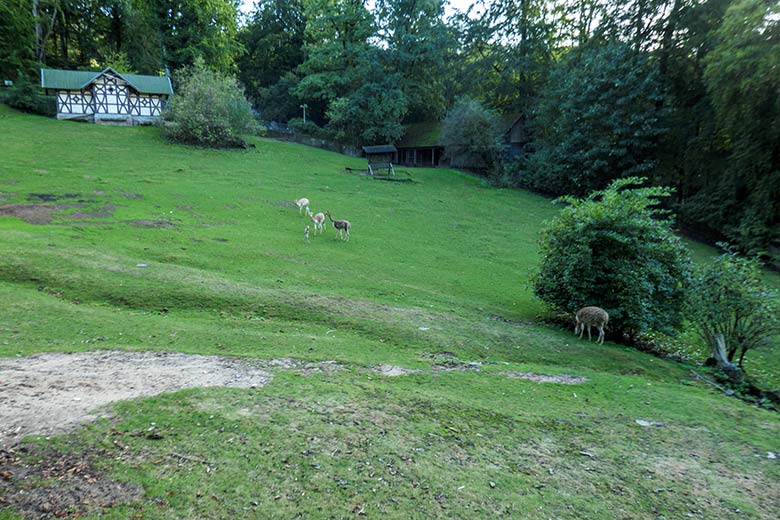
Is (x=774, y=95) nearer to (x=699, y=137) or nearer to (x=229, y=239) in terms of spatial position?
(x=699, y=137)

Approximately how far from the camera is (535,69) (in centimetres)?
5003

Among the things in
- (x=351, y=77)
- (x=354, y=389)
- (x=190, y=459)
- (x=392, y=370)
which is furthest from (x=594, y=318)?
(x=351, y=77)

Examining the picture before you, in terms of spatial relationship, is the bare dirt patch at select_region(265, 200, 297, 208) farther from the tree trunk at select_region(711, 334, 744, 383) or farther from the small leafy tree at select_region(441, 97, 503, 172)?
the small leafy tree at select_region(441, 97, 503, 172)

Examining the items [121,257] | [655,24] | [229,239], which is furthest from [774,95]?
[121,257]

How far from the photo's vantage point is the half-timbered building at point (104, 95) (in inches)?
1843

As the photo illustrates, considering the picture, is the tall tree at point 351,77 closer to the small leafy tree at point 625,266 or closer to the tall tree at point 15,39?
the tall tree at point 15,39

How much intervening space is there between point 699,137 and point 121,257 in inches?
1555

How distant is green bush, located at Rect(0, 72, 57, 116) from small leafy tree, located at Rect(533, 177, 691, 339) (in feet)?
184

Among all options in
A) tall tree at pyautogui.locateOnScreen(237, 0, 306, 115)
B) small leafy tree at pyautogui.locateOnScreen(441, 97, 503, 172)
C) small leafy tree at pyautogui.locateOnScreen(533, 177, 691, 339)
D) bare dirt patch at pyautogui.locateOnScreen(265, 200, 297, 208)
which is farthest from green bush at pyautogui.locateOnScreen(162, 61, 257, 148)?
small leafy tree at pyautogui.locateOnScreen(533, 177, 691, 339)

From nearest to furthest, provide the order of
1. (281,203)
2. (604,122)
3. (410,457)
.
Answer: (410,457)
(281,203)
(604,122)

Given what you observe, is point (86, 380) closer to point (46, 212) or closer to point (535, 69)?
point (46, 212)

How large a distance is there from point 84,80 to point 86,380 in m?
54.6

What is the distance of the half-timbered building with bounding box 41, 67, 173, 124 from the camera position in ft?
Result: 154

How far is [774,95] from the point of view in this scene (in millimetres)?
25609
